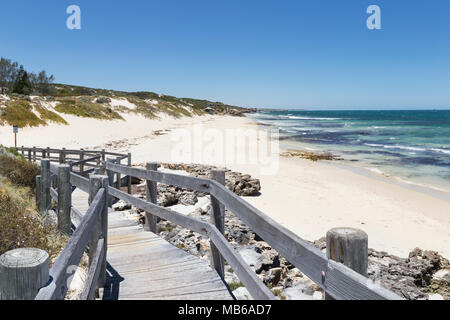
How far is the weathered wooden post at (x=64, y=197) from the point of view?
5070mm

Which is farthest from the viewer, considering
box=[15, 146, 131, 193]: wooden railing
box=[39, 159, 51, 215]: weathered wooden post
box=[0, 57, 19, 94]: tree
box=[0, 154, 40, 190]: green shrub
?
box=[0, 57, 19, 94]: tree

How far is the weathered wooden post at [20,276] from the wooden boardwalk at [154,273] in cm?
238

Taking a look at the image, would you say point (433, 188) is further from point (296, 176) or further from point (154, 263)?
point (154, 263)

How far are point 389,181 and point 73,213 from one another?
51.9 ft

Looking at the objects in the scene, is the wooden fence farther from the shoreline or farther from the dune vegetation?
the shoreline

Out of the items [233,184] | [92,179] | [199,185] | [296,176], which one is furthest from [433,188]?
[92,179]

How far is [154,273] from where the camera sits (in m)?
4.20

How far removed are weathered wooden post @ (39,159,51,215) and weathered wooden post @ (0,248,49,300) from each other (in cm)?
518

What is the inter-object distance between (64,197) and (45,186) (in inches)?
51.7

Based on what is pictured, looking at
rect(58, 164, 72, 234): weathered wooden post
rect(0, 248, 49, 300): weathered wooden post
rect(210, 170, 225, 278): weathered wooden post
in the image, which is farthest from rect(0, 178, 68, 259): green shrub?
rect(0, 248, 49, 300): weathered wooden post

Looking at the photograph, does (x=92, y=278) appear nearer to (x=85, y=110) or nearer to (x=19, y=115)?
(x=19, y=115)

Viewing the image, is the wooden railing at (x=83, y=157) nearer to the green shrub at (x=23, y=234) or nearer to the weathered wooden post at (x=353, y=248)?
the green shrub at (x=23, y=234)

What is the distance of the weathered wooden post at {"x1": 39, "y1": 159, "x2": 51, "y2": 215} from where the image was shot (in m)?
6.07

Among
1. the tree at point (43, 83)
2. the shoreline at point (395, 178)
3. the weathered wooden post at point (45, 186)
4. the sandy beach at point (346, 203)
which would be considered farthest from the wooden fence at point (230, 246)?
the tree at point (43, 83)
